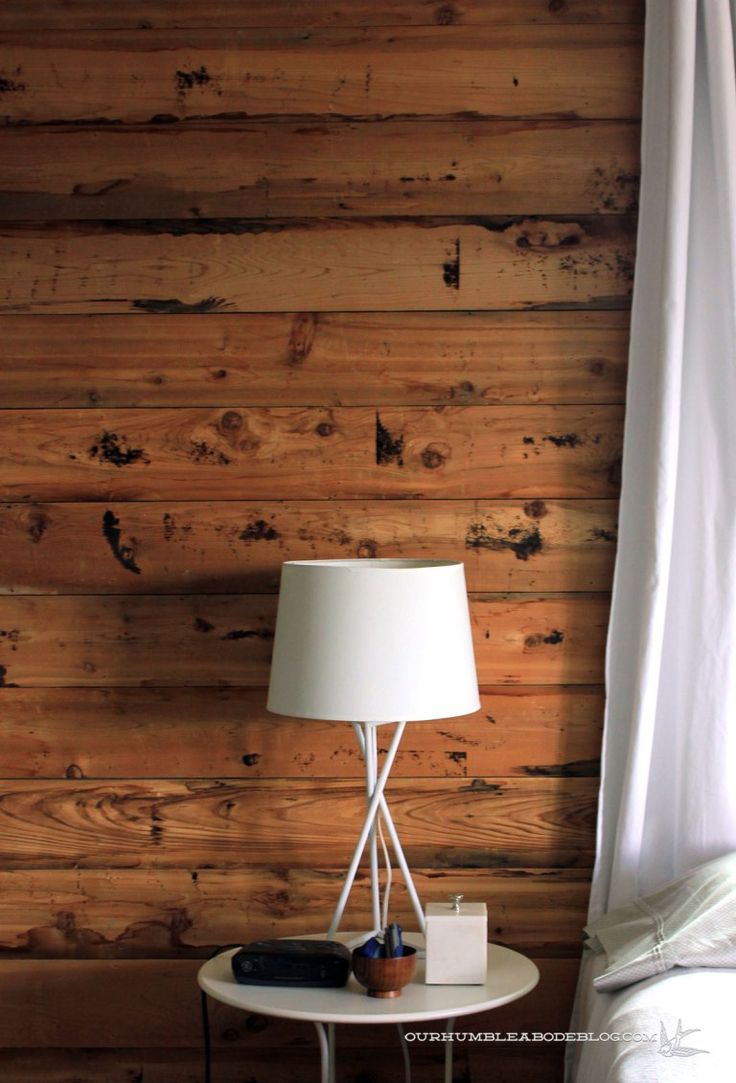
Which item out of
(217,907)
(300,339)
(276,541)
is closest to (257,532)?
(276,541)

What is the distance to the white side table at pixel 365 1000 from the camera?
1.77 metres

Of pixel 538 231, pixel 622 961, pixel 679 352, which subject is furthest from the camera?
pixel 538 231

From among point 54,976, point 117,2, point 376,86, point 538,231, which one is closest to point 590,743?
point 538,231

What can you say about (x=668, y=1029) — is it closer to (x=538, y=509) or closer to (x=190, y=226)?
(x=538, y=509)

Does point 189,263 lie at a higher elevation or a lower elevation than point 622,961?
higher

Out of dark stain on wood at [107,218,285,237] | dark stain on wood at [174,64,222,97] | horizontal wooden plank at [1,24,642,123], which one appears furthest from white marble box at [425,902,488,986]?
dark stain on wood at [174,64,222,97]

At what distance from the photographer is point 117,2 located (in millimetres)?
2238

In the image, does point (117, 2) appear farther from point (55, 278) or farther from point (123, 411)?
point (123, 411)

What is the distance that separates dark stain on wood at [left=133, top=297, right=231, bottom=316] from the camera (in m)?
2.24

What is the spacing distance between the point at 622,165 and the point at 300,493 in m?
0.87

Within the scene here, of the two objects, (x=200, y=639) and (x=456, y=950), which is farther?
(x=200, y=639)

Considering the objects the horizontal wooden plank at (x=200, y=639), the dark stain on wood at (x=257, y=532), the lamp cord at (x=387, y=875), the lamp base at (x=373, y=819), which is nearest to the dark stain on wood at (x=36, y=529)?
the horizontal wooden plank at (x=200, y=639)

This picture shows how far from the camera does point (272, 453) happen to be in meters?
2.24

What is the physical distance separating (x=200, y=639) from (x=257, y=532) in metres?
0.23
